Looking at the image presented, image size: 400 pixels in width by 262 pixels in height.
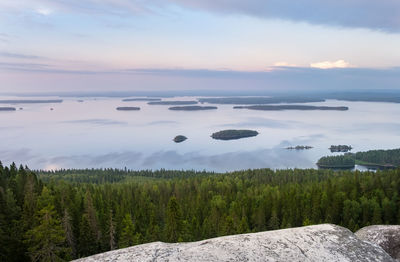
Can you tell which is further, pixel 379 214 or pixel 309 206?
pixel 309 206

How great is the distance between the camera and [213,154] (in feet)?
550

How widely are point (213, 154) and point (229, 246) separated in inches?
6256

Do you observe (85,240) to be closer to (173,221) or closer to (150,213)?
(173,221)

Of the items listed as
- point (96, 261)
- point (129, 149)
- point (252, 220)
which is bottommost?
point (129, 149)

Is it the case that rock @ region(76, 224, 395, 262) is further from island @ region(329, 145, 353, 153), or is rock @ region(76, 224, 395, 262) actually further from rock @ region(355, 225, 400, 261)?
island @ region(329, 145, 353, 153)

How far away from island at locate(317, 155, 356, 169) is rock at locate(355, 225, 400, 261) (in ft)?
449

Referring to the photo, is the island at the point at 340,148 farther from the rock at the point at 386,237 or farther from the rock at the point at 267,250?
the rock at the point at 267,250

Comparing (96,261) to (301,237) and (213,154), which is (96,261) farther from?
(213,154)

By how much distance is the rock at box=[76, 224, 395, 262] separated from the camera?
849cm

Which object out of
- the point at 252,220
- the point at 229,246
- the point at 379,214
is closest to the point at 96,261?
the point at 229,246

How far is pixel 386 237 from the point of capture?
13672 mm

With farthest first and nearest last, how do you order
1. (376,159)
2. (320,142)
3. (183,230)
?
(320,142)
(376,159)
(183,230)

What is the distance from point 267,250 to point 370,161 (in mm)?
158425

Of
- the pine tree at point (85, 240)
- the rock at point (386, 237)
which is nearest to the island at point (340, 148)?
the pine tree at point (85, 240)
